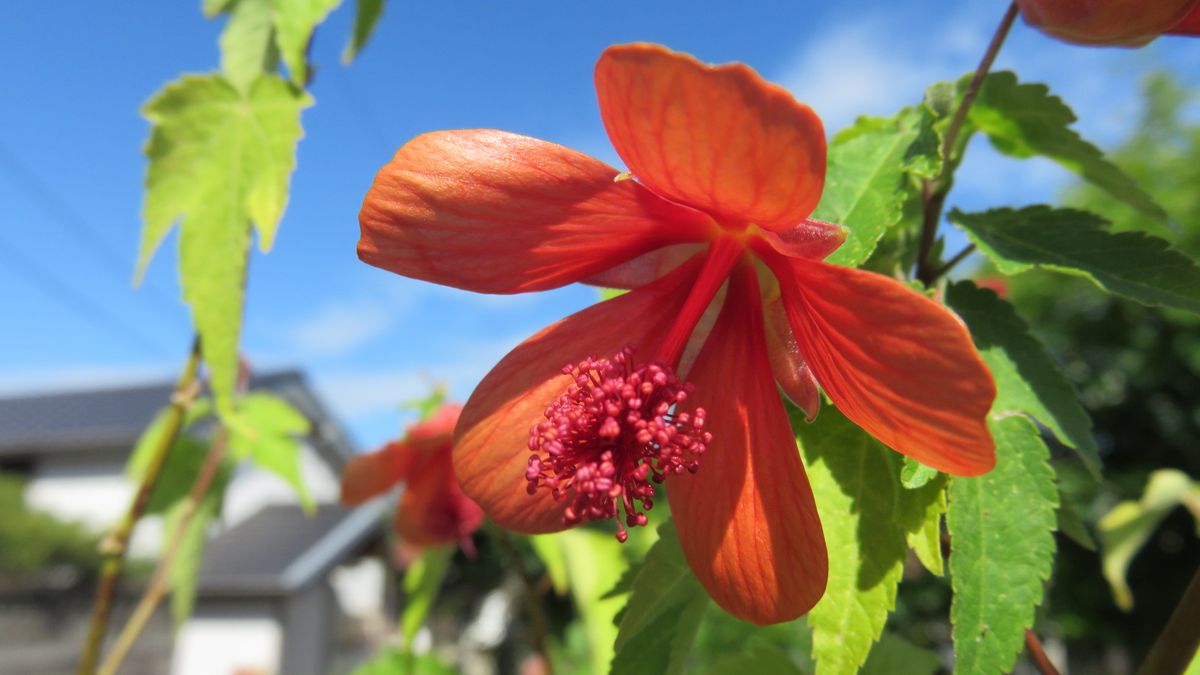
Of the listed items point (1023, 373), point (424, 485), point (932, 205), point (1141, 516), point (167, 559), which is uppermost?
point (932, 205)

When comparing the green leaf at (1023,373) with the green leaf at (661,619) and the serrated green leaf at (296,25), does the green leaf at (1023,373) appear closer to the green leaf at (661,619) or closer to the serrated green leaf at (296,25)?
the green leaf at (661,619)

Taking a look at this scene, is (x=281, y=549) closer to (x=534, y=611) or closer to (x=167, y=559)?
(x=167, y=559)

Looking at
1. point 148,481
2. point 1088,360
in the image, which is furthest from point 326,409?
point 148,481

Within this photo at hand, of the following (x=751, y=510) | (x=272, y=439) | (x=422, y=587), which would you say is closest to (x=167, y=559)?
(x=272, y=439)

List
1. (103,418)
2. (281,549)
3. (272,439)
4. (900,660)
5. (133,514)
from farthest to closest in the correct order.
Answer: (103,418)
(281,549)
(272,439)
(133,514)
(900,660)

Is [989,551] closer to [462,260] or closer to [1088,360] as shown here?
[462,260]

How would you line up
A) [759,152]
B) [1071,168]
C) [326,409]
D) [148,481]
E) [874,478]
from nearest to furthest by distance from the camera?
[759,152] → [874,478] → [1071,168] → [148,481] → [326,409]

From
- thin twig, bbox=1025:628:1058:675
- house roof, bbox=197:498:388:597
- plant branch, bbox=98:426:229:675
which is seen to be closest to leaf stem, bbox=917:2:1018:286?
thin twig, bbox=1025:628:1058:675
